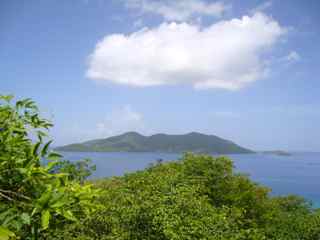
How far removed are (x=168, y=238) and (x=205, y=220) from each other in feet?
4.27

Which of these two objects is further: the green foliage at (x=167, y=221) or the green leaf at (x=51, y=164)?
the green foliage at (x=167, y=221)

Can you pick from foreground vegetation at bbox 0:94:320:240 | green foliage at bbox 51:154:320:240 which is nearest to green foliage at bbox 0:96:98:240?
foreground vegetation at bbox 0:94:320:240

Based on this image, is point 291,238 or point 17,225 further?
point 291,238

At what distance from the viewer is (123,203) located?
10336mm

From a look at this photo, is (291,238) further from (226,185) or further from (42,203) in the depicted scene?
(42,203)

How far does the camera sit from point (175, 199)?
9.35 metres

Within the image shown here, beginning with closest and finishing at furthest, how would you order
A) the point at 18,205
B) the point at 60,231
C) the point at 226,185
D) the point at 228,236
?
the point at 18,205 → the point at 228,236 → the point at 60,231 → the point at 226,185

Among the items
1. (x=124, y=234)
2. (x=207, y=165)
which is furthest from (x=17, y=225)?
(x=207, y=165)

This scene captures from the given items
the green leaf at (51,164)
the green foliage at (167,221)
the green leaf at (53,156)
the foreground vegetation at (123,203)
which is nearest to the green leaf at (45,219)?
the foreground vegetation at (123,203)

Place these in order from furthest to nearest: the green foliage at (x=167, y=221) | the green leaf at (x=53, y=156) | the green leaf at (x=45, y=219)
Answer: the green foliage at (x=167, y=221) → the green leaf at (x=53, y=156) → the green leaf at (x=45, y=219)

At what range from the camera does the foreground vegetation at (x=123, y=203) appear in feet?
5.87

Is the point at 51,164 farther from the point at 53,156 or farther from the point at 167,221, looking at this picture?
the point at 167,221

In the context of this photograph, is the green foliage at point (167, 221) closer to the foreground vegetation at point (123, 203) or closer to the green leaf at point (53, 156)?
the foreground vegetation at point (123, 203)

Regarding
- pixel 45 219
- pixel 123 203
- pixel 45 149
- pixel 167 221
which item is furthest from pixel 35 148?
pixel 123 203
